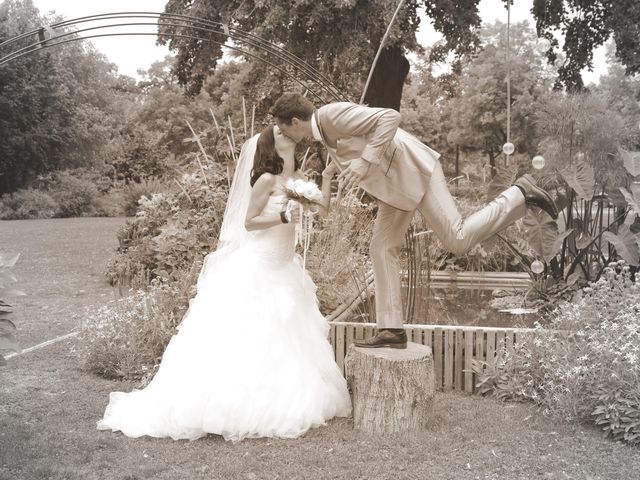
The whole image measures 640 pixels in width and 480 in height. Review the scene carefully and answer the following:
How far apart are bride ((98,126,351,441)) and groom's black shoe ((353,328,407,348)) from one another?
0.37m

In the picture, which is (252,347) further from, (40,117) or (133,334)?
(40,117)

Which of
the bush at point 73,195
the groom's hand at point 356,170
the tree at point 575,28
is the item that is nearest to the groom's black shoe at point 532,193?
the groom's hand at point 356,170

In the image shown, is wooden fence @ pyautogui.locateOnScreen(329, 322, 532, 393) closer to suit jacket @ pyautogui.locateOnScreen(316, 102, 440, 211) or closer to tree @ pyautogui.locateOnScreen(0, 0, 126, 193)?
suit jacket @ pyautogui.locateOnScreen(316, 102, 440, 211)

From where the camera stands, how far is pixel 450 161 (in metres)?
31.5

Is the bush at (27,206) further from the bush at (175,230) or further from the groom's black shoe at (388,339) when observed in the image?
the groom's black shoe at (388,339)

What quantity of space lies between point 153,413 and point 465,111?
23.7 metres

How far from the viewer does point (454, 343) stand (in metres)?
4.75

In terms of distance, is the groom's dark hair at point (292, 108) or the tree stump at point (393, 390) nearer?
the groom's dark hair at point (292, 108)

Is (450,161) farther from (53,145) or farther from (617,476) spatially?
(617,476)

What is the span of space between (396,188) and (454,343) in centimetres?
158

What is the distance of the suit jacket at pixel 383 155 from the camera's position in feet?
11.6

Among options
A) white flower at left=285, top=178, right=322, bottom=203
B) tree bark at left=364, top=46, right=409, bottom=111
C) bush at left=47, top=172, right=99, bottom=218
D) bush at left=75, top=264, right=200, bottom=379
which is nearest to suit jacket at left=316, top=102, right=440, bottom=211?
white flower at left=285, top=178, right=322, bottom=203

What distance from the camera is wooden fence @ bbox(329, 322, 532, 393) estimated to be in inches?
183

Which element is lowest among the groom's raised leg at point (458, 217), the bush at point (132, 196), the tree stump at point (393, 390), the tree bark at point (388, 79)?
the tree stump at point (393, 390)
